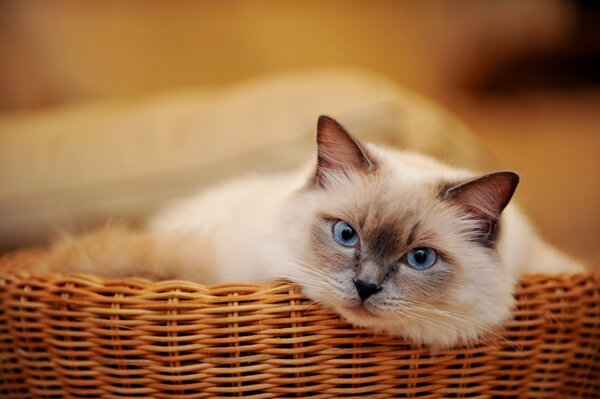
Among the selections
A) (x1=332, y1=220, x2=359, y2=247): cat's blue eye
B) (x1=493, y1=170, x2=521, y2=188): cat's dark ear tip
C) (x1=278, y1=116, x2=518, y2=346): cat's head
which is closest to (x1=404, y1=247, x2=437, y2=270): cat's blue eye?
(x1=278, y1=116, x2=518, y2=346): cat's head

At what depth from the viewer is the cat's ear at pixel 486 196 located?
114 cm

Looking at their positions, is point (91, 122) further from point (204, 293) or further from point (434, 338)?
point (434, 338)

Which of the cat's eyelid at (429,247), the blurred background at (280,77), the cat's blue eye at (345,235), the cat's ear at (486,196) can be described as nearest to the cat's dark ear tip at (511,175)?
the cat's ear at (486,196)

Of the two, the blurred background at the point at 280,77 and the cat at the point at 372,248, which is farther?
the blurred background at the point at 280,77

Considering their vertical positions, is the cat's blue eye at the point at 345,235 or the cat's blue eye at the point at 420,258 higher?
the cat's blue eye at the point at 345,235

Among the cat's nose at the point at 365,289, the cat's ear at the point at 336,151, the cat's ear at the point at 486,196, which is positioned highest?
the cat's ear at the point at 336,151

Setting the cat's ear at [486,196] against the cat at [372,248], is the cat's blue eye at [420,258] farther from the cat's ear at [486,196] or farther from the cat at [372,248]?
the cat's ear at [486,196]

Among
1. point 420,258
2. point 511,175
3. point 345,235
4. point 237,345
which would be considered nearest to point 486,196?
point 511,175

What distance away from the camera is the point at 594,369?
1452 millimetres

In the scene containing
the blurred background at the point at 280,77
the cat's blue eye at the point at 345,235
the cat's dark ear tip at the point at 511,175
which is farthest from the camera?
the blurred background at the point at 280,77

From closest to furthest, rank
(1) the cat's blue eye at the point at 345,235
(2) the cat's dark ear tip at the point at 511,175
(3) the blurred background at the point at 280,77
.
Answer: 1. (2) the cat's dark ear tip at the point at 511,175
2. (1) the cat's blue eye at the point at 345,235
3. (3) the blurred background at the point at 280,77

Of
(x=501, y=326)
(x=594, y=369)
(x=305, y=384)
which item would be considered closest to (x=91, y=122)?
(x=305, y=384)

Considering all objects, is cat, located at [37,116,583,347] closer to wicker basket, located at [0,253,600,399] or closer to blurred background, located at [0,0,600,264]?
wicker basket, located at [0,253,600,399]

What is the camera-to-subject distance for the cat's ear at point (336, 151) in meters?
1.26
